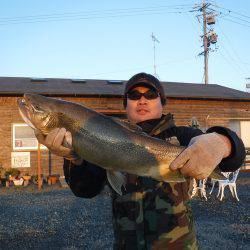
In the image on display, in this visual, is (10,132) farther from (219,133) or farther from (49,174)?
(219,133)

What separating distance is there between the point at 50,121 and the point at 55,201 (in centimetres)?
1035

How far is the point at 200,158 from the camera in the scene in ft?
8.45

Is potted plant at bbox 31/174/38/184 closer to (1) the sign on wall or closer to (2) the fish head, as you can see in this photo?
(1) the sign on wall

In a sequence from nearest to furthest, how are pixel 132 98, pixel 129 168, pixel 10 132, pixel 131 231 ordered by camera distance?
pixel 129 168, pixel 131 231, pixel 132 98, pixel 10 132

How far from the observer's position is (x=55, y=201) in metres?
13.0

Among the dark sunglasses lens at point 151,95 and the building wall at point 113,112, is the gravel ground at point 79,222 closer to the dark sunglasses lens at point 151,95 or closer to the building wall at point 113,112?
the dark sunglasses lens at point 151,95

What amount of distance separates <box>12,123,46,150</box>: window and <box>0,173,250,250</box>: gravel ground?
4.65 m

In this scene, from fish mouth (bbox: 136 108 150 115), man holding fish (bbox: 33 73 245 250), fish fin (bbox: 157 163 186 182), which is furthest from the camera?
fish mouth (bbox: 136 108 150 115)

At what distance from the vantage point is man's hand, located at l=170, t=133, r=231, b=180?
2584 mm

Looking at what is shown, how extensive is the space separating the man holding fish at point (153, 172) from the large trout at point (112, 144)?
0.01 m

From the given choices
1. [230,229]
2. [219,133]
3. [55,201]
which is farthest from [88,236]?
[219,133]

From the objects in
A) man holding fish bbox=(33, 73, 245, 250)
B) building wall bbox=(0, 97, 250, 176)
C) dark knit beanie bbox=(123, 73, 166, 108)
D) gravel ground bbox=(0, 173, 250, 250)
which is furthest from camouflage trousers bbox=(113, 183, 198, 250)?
building wall bbox=(0, 97, 250, 176)

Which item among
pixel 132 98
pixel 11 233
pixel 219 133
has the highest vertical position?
pixel 132 98

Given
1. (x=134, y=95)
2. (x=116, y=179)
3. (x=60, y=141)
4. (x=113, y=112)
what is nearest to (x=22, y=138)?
(x=113, y=112)
